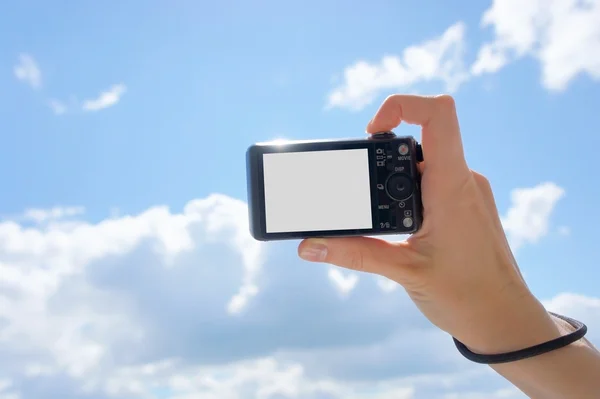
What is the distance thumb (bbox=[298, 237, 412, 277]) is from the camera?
456cm

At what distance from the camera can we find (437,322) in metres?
4.61

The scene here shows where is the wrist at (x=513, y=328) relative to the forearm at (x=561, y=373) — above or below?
above

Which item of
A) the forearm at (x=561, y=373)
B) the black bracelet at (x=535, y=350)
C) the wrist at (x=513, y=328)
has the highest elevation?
the wrist at (x=513, y=328)

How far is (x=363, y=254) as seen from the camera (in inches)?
179

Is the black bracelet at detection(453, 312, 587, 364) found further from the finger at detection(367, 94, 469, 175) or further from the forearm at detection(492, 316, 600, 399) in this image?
the finger at detection(367, 94, 469, 175)

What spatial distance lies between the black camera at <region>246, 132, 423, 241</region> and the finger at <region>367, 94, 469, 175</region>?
53 centimetres

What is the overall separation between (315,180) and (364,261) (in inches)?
38.3

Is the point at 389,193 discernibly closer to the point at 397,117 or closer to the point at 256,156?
the point at 397,117

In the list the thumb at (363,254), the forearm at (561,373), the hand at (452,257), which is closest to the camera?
the forearm at (561,373)

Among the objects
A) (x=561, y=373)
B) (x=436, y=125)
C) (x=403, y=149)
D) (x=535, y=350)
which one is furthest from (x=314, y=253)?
(x=561, y=373)

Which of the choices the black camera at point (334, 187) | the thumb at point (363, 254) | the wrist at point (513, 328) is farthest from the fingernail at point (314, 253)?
the wrist at point (513, 328)

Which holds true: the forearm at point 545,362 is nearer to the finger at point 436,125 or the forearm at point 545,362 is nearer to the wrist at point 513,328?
the wrist at point 513,328

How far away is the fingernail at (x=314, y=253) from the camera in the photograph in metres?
4.69

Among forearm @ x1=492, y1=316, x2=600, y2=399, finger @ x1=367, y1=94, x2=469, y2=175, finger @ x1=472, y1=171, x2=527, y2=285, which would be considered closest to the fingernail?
finger @ x1=367, y1=94, x2=469, y2=175
